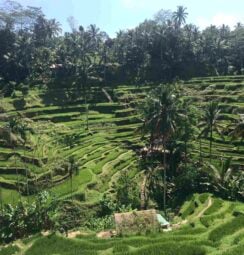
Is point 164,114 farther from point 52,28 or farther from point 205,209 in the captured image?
point 52,28

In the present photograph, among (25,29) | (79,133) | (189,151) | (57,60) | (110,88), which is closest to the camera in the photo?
(189,151)

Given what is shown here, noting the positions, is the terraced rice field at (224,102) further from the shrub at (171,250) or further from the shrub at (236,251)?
the shrub at (236,251)

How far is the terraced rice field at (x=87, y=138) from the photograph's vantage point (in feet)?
192

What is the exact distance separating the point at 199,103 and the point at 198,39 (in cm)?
2921

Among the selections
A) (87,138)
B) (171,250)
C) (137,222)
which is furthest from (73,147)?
(171,250)

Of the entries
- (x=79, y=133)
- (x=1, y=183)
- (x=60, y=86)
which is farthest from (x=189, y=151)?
(x=60, y=86)

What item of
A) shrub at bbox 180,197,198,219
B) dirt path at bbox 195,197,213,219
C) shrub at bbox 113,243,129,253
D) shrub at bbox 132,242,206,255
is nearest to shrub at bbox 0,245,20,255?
shrub at bbox 113,243,129,253

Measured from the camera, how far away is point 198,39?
107 metres

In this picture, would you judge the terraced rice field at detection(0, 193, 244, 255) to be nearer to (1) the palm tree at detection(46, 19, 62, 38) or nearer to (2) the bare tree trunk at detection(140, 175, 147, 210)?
(2) the bare tree trunk at detection(140, 175, 147, 210)

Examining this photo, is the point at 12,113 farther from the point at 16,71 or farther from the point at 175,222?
the point at 175,222

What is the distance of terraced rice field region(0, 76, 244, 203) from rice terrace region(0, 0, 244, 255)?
0.18m

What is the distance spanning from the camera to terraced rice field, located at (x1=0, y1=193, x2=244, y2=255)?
34.1 metres

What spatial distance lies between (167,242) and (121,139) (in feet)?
124

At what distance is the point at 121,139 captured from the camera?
239 feet
